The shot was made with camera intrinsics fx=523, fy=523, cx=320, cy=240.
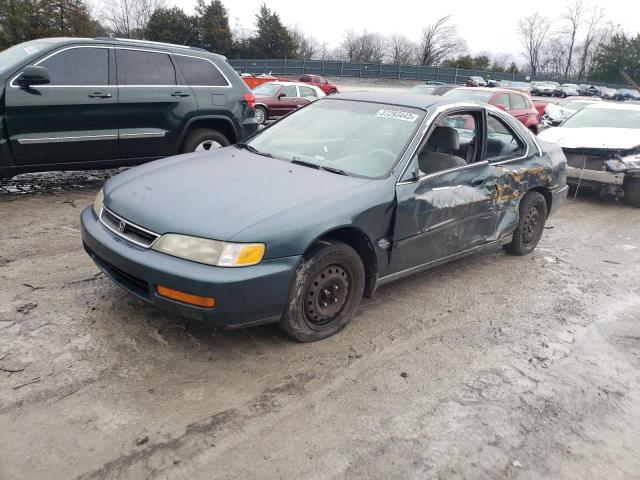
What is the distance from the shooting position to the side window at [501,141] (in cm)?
476

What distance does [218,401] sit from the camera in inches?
111

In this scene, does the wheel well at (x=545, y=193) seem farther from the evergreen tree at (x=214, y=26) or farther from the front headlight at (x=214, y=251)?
the evergreen tree at (x=214, y=26)

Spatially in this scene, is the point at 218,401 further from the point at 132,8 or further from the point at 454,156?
the point at 132,8

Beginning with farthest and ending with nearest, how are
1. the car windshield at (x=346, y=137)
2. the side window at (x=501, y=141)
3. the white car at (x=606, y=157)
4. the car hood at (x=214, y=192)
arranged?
the white car at (x=606, y=157) → the side window at (x=501, y=141) → the car windshield at (x=346, y=137) → the car hood at (x=214, y=192)

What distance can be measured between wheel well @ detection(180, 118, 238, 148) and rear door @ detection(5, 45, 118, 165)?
40.1 inches

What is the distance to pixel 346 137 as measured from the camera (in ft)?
13.5

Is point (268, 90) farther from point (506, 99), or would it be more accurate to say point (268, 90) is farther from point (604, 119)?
point (604, 119)

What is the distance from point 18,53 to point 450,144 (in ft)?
15.7

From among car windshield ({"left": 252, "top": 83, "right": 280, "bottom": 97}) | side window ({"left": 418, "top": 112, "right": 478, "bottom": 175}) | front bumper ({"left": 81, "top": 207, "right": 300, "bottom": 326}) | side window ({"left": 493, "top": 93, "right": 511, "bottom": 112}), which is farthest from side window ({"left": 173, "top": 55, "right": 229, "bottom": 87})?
car windshield ({"left": 252, "top": 83, "right": 280, "bottom": 97})

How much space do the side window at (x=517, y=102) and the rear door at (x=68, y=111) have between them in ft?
31.0

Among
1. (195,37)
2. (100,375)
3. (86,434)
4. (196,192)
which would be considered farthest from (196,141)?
(195,37)

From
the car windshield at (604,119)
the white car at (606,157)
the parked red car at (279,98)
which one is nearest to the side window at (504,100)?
the car windshield at (604,119)

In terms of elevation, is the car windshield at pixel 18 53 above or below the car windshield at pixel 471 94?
above

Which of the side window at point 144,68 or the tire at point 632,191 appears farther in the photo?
the tire at point 632,191
